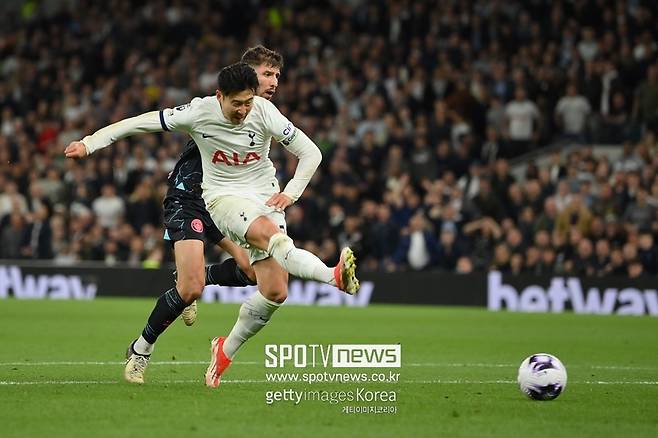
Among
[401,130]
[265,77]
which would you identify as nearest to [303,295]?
[401,130]

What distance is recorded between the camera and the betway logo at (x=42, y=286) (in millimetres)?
22703

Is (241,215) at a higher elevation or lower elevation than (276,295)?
higher

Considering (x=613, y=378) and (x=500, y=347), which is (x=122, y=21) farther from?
(x=613, y=378)

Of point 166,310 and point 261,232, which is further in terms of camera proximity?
point 166,310

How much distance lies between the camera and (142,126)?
921 cm

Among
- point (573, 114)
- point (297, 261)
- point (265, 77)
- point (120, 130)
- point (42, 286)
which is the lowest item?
point (42, 286)

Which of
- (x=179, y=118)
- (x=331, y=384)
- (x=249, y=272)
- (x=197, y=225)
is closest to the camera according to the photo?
(x=179, y=118)

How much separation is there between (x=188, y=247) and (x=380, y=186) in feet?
43.9

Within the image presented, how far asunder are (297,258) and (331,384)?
4.08ft

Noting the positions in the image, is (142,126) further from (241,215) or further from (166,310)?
(166,310)

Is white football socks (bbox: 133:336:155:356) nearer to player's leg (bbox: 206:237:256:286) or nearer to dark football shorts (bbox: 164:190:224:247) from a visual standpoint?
dark football shorts (bbox: 164:190:224:247)

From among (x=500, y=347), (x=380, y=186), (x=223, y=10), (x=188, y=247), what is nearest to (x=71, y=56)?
(x=223, y=10)

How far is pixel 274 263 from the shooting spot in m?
9.34

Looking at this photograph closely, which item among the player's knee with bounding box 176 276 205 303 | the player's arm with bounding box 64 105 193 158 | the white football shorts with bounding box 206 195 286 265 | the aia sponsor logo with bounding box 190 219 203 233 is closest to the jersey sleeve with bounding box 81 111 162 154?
the player's arm with bounding box 64 105 193 158
